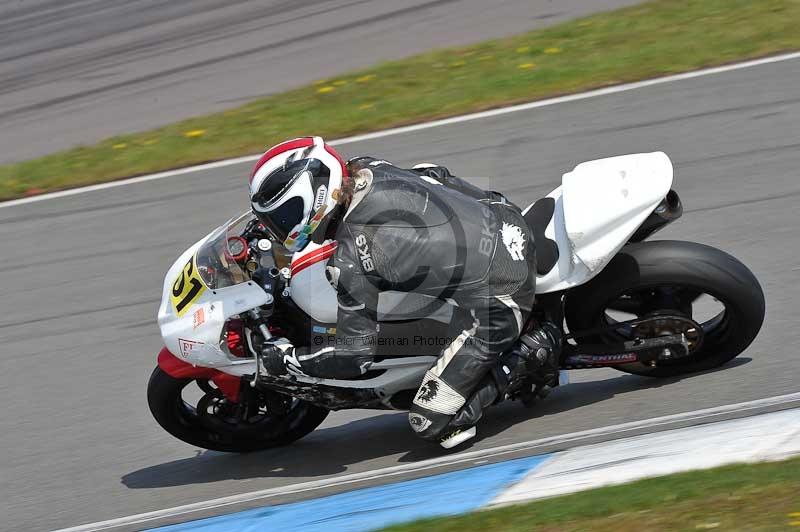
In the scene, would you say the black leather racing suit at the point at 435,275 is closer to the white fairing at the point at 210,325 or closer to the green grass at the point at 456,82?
the white fairing at the point at 210,325

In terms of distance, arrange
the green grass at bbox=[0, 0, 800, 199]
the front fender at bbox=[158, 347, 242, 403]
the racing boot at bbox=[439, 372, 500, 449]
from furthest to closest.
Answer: the green grass at bbox=[0, 0, 800, 199] → the front fender at bbox=[158, 347, 242, 403] → the racing boot at bbox=[439, 372, 500, 449]

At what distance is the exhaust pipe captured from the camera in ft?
16.6

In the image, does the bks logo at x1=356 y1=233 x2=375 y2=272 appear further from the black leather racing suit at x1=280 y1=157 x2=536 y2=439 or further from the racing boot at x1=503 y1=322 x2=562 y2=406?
the racing boot at x1=503 y1=322 x2=562 y2=406

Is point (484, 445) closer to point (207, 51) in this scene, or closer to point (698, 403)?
point (698, 403)

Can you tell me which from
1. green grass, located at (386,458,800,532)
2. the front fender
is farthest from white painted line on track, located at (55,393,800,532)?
green grass, located at (386,458,800,532)

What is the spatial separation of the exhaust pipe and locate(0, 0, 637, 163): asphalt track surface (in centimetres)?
694

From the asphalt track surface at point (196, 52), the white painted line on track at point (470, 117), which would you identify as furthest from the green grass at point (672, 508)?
the asphalt track surface at point (196, 52)

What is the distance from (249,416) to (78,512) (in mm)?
916

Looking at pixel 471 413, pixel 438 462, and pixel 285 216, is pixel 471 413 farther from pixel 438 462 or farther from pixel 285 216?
pixel 285 216

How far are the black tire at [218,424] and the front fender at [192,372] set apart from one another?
6 centimetres

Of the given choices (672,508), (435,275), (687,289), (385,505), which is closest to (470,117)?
(687,289)

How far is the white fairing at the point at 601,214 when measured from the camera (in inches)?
195

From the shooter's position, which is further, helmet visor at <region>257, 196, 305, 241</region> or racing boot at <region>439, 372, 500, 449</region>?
racing boot at <region>439, 372, 500, 449</region>

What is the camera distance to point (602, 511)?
4090 mm
